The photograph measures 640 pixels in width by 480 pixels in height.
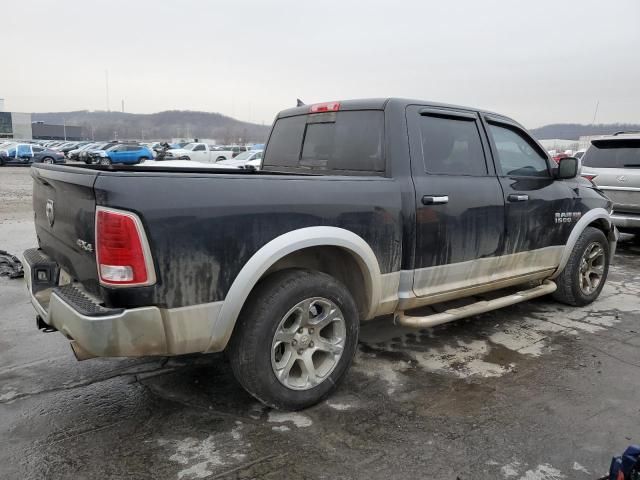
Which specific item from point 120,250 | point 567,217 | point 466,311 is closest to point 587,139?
point 567,217

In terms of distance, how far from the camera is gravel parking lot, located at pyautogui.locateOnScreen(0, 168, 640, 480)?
2.57 meters

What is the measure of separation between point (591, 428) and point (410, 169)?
194 cm

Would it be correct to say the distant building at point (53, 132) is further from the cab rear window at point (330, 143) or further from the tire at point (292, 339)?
the tire at point (292, 339)

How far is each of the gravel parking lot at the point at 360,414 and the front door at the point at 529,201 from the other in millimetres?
738

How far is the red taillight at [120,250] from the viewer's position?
2342mm

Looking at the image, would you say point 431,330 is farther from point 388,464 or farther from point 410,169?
point 388,464

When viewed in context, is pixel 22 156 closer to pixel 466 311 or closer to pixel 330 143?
pixel 330 143

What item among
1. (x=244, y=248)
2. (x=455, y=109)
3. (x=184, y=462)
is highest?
(x=455, y=109)

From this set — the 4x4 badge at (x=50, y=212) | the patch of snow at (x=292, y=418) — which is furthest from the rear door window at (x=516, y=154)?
the 4x4 badge at (x=50, y=212)

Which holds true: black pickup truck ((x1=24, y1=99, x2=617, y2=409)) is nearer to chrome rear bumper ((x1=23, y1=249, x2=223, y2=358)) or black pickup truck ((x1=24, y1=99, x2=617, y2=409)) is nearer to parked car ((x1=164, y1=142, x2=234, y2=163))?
chrome rear bumper ((x1=23, y1=249, x2=223, y2=358))

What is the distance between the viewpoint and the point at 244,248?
2680 mm

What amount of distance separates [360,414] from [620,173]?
22.7 feet

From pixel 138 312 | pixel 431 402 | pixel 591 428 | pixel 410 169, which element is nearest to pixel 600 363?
pixel 591 428

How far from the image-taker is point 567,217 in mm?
4715
